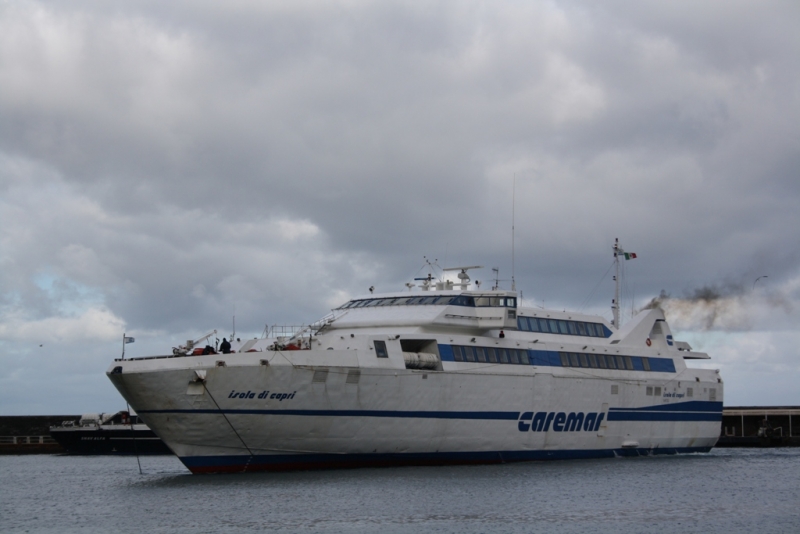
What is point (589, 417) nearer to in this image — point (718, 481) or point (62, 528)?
point (718, 481)

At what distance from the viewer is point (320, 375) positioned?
3228 cm

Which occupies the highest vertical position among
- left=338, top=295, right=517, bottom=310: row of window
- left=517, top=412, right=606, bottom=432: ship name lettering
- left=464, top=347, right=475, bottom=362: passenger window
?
left=338, top=295, right=517, bottom=310: row of window

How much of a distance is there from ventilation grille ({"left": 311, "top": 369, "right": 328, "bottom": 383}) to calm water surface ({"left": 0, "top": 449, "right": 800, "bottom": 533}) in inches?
128

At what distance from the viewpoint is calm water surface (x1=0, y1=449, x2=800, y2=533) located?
25234 mm

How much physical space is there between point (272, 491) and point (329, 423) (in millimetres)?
4131

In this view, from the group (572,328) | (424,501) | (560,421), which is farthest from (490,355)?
(424,501)

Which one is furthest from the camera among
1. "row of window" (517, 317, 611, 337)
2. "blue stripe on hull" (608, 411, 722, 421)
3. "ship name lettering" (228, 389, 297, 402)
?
"blue stripe on hull" (608, 411, 722, 421)

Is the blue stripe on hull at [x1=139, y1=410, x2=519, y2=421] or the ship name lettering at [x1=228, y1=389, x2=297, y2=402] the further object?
the blue stripe on hull at [x1=139, y1=410, x2=519, y2=421]

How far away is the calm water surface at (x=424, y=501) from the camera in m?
25.2

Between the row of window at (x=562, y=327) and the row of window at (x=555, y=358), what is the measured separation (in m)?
1.17

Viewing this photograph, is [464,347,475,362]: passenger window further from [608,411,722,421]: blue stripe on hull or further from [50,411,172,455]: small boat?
[50,411,172,455]: small boat

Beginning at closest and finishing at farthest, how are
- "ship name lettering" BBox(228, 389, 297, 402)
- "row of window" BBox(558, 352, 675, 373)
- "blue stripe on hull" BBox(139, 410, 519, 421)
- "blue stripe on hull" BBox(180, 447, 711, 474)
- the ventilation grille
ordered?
"ship name lettering" BBox(228, 389, 297, 402) < "blue stripe on hull" BBox(139, 410, 519, 421) < the ventilation grille < "blue stripe on hull" BBox(180, 447, 711, 474) < "row of window" BBox(558, 352, 675, 373)

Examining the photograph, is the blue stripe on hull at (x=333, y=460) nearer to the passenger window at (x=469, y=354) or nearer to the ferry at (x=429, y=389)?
the ferry at (x=429, y=389)

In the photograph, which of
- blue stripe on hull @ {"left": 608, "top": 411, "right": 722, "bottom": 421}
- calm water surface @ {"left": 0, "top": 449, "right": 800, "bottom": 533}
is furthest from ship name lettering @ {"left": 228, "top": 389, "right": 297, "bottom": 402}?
blue stripe on hull @ {"left": 608, "top": 411, "right": 722, "bottom": 421}
